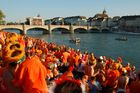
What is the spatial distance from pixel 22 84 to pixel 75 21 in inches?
7201

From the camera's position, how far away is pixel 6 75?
15.8 feet

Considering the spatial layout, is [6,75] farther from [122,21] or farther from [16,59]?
[122,21]

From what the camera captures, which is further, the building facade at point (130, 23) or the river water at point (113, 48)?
the building facade at point (130, 23)

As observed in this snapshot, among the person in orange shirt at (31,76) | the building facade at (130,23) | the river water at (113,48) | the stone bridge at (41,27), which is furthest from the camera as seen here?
the building facade at (130,23)

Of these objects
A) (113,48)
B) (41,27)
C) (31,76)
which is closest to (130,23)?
(41,27)

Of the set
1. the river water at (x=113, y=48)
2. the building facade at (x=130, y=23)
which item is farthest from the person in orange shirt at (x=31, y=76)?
the building facade at (x=130, y=23)

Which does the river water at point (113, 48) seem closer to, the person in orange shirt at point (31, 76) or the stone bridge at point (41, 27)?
the stone bridge at point (41, 27)

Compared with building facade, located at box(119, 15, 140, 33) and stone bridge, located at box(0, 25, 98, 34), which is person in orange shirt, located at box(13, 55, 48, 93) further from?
building facade, located at box(119, 15, 140, 33)

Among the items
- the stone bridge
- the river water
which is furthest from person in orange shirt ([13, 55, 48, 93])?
the stone bridge

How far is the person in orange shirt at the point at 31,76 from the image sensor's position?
4465 mm

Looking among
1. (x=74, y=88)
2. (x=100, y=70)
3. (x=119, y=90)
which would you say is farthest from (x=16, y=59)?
(x=100, y=70)

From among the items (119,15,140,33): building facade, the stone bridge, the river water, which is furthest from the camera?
(119,15,140,33): building facade

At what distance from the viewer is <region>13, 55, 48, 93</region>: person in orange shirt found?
4465mm

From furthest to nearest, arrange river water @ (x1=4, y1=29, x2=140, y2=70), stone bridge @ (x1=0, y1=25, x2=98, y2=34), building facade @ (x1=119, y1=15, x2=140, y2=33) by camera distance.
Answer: building facade @ (x1=119, y1=15, x2=140, y2=33) → stone bridge @ (x1=0, y1=25, x2=98, y2=34) → river water @ (x1=4, y1=29, x2=140, y2=70)
